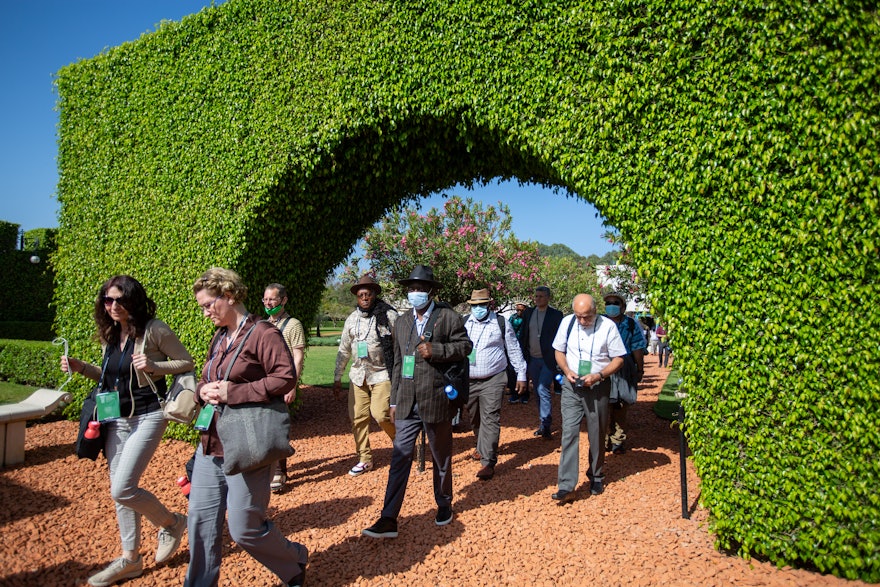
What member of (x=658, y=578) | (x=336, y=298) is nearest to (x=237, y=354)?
(x=658, y=578)

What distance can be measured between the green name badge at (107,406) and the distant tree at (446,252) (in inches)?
477

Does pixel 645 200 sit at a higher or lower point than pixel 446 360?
higher

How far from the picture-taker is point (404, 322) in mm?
4523

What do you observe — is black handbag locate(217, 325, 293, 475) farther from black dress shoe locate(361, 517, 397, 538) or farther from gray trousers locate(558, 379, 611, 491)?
gray trousers locate(558, 379, 611, 491)

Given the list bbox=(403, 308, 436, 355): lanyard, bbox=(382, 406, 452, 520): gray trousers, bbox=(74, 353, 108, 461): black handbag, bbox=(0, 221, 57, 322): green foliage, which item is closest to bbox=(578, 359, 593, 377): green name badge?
bbox=(382, 406, 452, 520): gray trousers

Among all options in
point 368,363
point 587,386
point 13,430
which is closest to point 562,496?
point 587,386

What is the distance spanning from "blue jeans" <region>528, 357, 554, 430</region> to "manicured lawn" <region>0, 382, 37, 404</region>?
8.61 meters

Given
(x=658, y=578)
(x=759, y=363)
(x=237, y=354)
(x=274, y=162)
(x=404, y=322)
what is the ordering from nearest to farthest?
(x=237, y=354) → (x=658, y=578) → (x=759, y=363) → (x=404, y=322) → (x=274, y=162)

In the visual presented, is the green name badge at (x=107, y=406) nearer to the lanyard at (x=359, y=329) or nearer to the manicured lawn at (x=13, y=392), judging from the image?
the lanyard at (x=359, y=329)

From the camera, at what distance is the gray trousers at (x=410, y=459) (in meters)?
3.97

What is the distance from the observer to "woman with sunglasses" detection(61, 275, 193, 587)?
3459 mm

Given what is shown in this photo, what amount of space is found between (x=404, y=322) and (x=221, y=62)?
5.02m

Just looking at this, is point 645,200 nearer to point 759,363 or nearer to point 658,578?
point 759,363

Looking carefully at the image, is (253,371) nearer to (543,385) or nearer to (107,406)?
(107,406)
